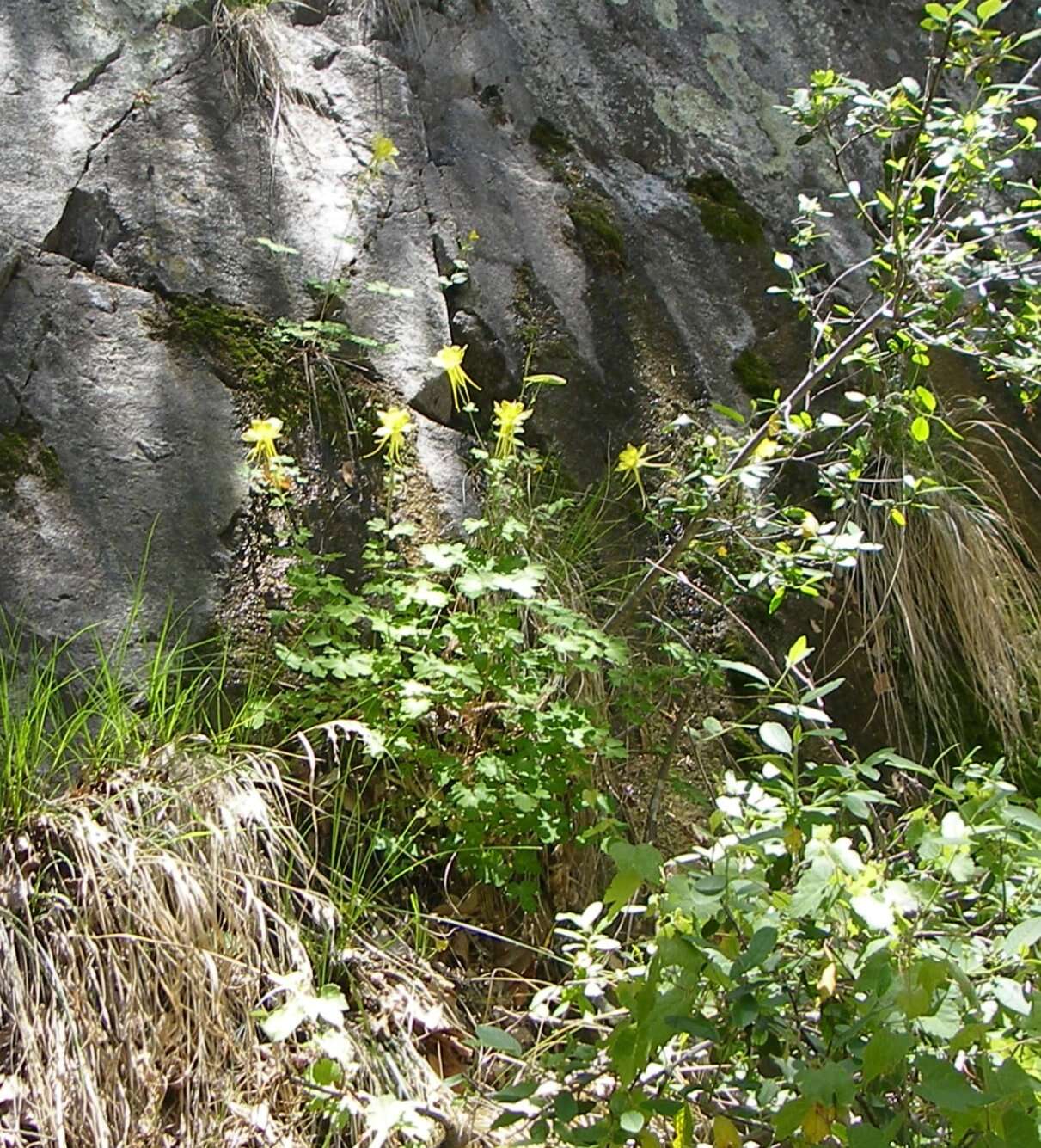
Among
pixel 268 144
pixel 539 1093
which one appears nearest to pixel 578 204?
pixel 268 144

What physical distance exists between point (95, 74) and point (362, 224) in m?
0.72

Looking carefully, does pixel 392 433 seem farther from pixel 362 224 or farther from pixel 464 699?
pixel 362 224

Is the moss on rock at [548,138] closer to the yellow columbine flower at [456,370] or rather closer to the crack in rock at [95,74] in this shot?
the yellow columbine flower at [456,370]

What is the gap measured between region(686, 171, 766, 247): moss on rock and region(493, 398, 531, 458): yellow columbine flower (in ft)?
3.48

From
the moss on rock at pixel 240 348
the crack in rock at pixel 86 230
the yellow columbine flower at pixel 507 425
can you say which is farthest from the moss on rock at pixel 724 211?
the crack in rock at pixel 86 230

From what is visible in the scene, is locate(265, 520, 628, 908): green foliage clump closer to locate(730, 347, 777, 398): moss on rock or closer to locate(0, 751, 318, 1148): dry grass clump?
locate(0, 751, 318, 1148): dry grass clump

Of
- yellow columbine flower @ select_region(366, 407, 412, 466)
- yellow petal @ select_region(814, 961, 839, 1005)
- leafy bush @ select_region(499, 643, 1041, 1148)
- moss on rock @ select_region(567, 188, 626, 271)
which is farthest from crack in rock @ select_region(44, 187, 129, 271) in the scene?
yellow petal @ select_region(814, 961, 839, 1005)

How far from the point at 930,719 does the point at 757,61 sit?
2080 mm

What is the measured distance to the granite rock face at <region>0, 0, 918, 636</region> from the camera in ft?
9.39

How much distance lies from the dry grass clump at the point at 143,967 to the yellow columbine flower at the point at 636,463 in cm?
116

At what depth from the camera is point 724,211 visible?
3816mm

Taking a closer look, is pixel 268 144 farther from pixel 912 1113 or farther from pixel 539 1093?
pixel 912 1113

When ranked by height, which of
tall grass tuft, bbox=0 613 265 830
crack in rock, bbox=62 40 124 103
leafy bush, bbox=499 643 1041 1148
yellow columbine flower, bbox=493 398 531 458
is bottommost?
leafy bush, bbox=499 643 1041 1148

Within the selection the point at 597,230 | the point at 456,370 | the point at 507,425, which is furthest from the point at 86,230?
the point at 597,230
